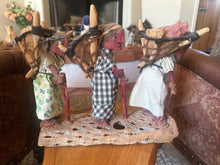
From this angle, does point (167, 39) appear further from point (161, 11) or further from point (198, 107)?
point (161, 11)

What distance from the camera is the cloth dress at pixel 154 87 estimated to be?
0.69 m

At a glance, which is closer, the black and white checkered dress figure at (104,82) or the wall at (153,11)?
the black and white checkered dress figure at (104,82)

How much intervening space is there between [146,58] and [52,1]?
6.53 feet

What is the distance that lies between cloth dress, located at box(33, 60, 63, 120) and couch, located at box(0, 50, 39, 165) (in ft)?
0.55

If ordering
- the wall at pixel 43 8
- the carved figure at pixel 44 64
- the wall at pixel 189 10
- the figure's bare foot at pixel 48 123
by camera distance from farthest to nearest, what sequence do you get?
the wall at pixel 43 8, the wall at pixel 189 10, the figure's bare foot at pixel 48 123, the carved figure at pixel 44 64

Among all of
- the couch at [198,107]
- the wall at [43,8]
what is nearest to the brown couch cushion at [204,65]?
the couch at [198,107]

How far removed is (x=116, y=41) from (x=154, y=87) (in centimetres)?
24

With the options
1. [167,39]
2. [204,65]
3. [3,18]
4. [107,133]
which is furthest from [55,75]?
[3,18]

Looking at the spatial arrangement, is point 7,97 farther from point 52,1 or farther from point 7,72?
point 52,1

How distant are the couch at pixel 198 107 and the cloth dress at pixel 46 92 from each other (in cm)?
68

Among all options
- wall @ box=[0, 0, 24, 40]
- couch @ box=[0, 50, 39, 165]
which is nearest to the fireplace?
wall @ box=[0, 0, 24, 40]

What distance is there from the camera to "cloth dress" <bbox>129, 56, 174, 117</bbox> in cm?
69

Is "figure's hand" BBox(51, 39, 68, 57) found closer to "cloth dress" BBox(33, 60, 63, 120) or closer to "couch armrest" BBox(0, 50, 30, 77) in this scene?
"cloth dress" BBox(33, 60, 63, 120)

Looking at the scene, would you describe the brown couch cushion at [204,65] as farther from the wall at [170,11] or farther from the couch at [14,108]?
the wall at [170,11]
